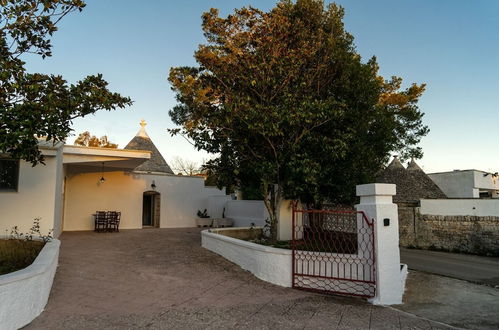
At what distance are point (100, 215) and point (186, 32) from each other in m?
9.34

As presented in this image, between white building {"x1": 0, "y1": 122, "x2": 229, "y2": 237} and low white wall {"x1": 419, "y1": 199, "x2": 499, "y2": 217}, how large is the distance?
11.9 m

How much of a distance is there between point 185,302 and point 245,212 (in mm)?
14288

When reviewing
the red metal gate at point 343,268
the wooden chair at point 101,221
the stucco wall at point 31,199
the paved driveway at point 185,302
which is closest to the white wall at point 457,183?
the red metal gate at point 343,268

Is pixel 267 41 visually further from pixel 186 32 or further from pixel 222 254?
pixel 222 254

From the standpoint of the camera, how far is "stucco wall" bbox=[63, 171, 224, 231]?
1648cm

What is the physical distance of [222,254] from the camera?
9438 mm

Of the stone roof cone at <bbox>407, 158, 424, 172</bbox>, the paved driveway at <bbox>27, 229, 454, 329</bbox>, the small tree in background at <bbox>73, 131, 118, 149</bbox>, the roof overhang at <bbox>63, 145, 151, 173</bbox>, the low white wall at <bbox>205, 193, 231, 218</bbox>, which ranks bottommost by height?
the paved driveway at <bbox>27, 229, 454, 329</bbox>

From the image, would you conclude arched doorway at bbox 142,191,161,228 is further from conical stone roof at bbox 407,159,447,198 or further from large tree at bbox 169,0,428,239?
conical stone roof at bbox 407,159,447,198

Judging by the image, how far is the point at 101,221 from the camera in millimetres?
15555

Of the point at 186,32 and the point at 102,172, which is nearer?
the point at 186,32

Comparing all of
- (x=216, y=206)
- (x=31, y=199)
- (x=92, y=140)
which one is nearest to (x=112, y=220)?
(x=31, y=199)

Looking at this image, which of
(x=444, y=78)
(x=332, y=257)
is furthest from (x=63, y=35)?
(x=444, y=78)

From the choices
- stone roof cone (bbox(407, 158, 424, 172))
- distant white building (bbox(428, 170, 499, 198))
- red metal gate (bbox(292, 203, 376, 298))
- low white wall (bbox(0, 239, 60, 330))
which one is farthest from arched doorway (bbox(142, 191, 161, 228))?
distant white building (bbox(428, 170, 499, 198))

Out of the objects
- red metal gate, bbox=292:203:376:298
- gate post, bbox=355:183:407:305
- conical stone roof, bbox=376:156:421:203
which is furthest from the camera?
conical stone roof, bbox=376:156:421:203
